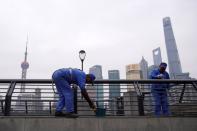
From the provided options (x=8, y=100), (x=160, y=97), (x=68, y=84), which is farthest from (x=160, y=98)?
(x=8, y=100)

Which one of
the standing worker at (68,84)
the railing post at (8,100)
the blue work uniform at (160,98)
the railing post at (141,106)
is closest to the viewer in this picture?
the standing worker at (68,84)

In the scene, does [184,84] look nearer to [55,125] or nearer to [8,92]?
[55,125]

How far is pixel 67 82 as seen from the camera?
23.8 ft

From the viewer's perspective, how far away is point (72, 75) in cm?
724

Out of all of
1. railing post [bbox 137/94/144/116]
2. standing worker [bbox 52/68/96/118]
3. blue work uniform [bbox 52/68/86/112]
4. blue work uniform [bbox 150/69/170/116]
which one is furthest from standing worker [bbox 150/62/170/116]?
blue work uniform [bbox 52/68/86/112]

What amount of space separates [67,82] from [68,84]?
2.4 inches

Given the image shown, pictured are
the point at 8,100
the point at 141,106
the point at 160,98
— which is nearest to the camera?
the point at 8,100

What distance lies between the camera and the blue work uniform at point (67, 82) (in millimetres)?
6980

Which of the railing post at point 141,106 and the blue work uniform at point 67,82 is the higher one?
the blue work uniform at point 67,82

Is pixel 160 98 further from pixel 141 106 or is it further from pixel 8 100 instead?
pixel 8 100

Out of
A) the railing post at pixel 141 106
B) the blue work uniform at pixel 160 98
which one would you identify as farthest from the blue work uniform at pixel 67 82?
the blue work uniform at pixel 160 98

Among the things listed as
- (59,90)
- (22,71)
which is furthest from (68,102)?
(22,71)

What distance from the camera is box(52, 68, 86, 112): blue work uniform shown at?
6.98 m

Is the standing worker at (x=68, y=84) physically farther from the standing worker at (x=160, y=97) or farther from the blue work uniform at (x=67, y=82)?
the standing worker at (x=160, y=97)
